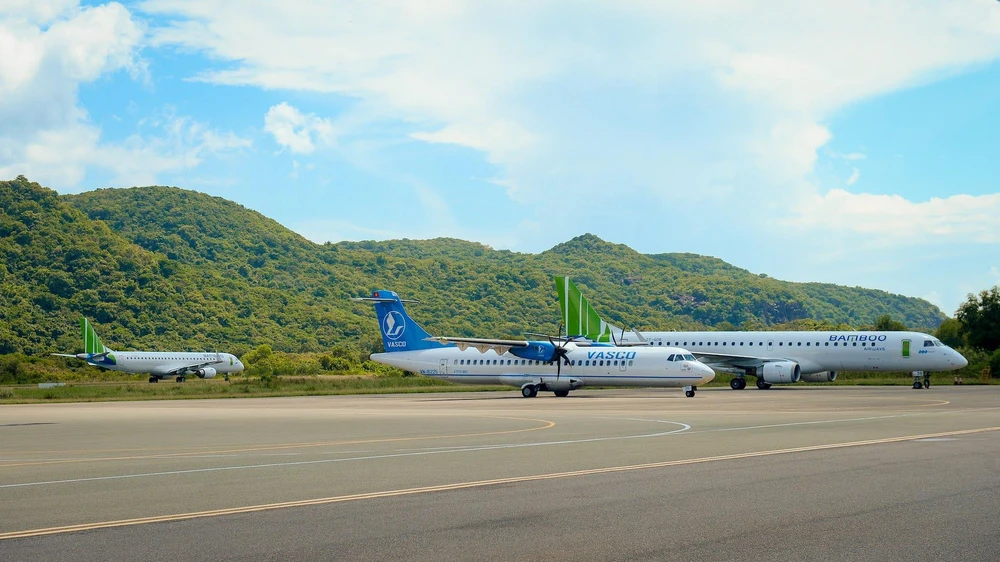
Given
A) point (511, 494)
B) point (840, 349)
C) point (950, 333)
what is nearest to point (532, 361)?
point (840, 349)

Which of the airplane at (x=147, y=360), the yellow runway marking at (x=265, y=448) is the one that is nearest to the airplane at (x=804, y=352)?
the yellow runway marking at (x=265, y=448)

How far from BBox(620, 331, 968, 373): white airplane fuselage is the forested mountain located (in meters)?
72.9

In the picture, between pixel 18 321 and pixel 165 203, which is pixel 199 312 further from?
pixel 165 203

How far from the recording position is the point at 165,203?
185750mm

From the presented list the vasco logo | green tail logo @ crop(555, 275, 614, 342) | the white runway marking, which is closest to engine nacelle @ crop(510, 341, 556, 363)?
the vasco logo

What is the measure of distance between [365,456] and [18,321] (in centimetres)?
11710

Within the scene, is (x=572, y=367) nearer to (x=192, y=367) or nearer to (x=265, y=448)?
(x=265, y=448)

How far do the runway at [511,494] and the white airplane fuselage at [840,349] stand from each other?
3638 cm

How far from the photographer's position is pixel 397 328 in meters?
57.8

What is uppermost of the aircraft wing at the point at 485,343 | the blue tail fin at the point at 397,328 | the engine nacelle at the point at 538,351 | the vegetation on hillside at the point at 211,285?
the vegetation on hillside at the point at 211,285

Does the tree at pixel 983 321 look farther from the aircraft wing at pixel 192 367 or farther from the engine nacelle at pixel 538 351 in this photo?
the aircraft wing at pixel 192 367

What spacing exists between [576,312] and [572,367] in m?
18.5

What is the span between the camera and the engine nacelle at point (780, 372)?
60.1 m

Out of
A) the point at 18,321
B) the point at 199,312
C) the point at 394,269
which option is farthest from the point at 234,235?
the point at 18,321
